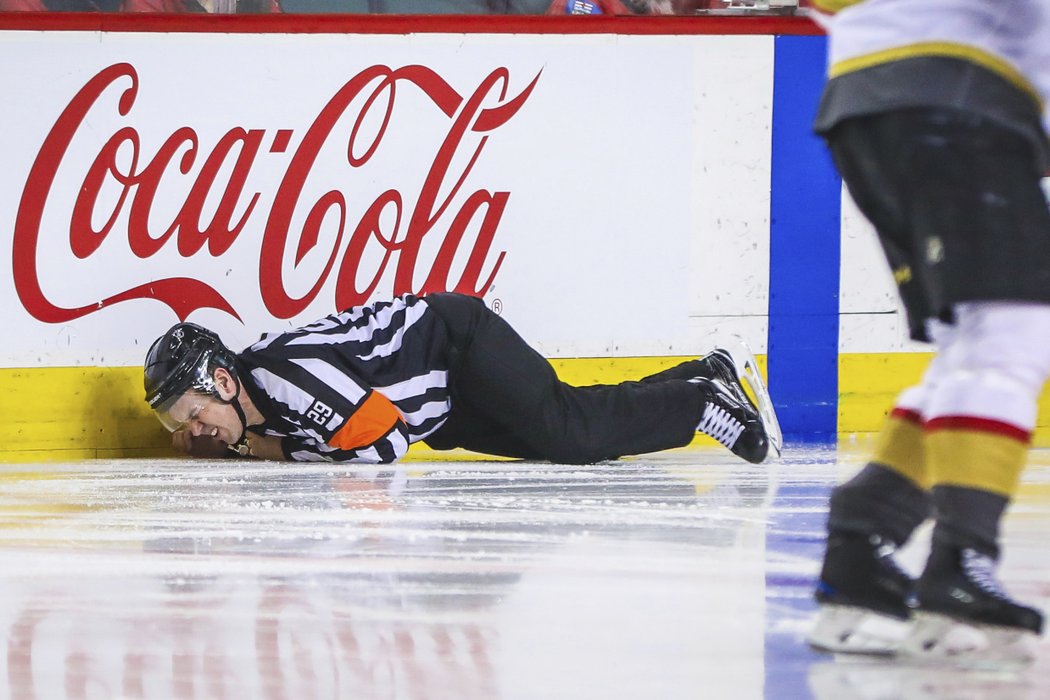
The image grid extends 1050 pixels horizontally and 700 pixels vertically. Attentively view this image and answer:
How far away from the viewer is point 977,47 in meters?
1.51

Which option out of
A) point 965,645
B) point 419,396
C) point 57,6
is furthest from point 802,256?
point 965,645

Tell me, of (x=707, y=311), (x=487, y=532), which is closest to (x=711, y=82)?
(x=707, y=311)

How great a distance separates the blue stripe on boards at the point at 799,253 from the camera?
463cm

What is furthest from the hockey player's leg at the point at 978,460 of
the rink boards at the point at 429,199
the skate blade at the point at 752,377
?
the rink boards at the point at 429,199

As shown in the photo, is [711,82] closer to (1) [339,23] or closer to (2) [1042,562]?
(1) [339,23]

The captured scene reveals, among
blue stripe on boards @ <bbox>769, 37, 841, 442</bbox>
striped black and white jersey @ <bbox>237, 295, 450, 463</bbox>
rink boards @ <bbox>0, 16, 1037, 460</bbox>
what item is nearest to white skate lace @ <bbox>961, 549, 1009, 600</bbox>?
striped black and white jersey @ <bbox>237, 295, 450, 463</bbox>

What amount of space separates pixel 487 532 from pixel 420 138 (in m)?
2.34

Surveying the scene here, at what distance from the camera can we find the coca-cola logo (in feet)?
14.3

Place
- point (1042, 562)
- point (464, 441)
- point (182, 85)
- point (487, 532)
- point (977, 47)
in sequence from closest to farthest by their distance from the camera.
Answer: point (977, 47), point (1042, 562), point (487, 532), point (464, 441), point (182, 85)

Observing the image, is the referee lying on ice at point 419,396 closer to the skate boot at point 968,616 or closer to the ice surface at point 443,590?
the ice surface at point 443,590

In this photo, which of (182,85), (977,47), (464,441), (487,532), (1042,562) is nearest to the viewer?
(977,47)

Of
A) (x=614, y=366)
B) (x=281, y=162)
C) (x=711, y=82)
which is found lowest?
(x=614, y=366)

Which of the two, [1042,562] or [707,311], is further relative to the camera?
[707,311]

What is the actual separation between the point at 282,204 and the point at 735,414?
1600mm
